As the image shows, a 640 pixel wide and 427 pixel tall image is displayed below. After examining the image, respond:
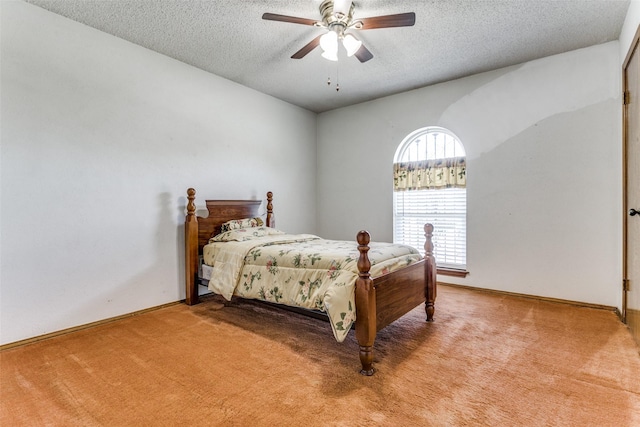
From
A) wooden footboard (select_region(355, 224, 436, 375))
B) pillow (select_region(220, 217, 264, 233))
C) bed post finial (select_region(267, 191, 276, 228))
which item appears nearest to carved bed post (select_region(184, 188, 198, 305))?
pillow (select_region(220, 217, 264, 233))

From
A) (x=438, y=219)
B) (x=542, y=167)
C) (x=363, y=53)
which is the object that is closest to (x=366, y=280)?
(x=363, y=53)

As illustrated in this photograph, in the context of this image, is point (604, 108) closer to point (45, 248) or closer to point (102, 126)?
point (102, 126)

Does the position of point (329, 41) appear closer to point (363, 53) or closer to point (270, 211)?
point (363, 53)

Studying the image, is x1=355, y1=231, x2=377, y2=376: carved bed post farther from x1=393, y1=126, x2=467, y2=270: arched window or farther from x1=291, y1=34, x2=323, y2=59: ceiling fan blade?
x1=393, y1=126, x2=467, y2=270: arched window

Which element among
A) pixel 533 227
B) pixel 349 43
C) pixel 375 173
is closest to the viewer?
pixel 349 43

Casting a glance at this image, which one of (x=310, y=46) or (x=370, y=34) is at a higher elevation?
(x=370, y=34)

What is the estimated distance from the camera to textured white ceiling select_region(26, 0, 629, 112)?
257 centimetres

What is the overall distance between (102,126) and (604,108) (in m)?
4.92

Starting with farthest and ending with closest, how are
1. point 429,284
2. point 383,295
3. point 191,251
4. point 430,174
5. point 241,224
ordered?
point 430,174
point 241,224
point 191,251
point 429,284
point 383,295

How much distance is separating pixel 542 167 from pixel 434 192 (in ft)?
4.07

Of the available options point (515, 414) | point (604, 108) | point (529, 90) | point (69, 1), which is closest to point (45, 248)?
point (69, 1)

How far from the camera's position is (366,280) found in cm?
202

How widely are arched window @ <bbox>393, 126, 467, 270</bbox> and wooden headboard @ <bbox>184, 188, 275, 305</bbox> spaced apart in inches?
90.0

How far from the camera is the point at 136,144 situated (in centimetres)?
320
